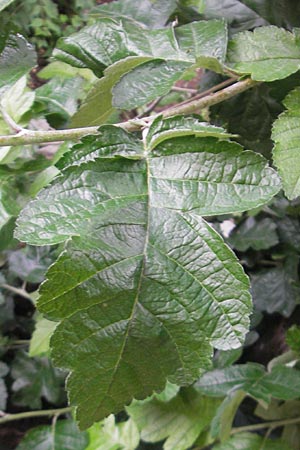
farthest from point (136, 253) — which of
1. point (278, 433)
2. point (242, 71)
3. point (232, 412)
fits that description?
point (278, 433)

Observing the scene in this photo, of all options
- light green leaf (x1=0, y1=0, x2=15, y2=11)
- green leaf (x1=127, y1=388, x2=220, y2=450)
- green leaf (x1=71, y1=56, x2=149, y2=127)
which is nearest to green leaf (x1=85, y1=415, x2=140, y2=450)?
green leaf (x1=127, y1=388, x2=220, y2=450)

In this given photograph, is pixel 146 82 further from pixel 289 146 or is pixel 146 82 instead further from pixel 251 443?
→ pixel 251 443

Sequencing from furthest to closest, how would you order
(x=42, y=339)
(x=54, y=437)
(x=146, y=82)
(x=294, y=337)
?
(x=54, y=437)
(x=42, y=339)
(x=294, y=337)
(x=146, y=82)

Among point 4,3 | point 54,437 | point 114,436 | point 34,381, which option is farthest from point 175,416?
point 4,3

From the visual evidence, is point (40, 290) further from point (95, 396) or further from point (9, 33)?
point (9, 33)

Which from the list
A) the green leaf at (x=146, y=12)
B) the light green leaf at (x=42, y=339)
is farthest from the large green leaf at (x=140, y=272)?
the light green leaf at (x=42, y=339)

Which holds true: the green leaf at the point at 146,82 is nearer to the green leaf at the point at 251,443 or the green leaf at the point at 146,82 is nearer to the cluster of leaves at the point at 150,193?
the cluster of leaves at the point at 150,193
